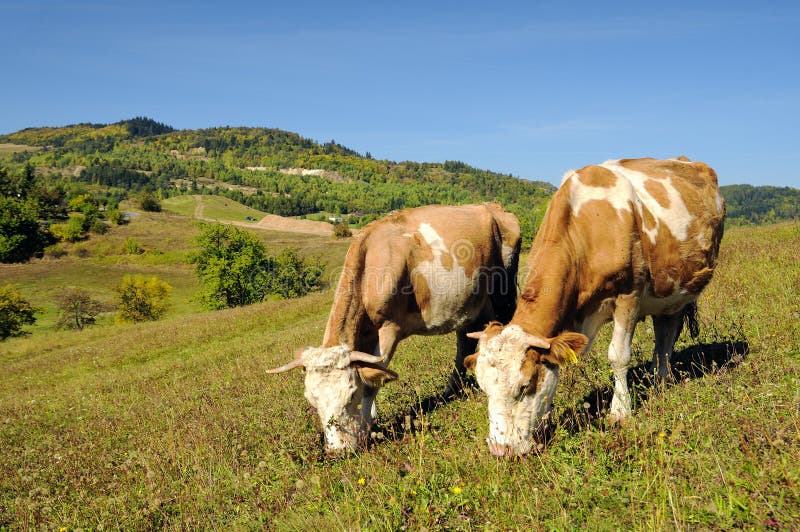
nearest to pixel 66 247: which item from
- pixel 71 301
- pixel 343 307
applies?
pixel 71 301

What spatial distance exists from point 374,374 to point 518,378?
6.72 feet

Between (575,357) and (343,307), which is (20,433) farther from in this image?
(575,357)

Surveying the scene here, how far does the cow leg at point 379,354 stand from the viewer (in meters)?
6.46

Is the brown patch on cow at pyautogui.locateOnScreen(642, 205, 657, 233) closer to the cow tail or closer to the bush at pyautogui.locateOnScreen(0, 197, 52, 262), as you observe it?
the cow tail

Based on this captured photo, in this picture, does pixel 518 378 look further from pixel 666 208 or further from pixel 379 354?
pixel 666 208

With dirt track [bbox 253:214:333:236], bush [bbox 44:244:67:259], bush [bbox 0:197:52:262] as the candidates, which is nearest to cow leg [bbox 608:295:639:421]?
bush [bbox 0:197:52:262]

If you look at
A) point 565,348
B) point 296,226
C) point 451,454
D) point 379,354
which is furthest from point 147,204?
point 565,348

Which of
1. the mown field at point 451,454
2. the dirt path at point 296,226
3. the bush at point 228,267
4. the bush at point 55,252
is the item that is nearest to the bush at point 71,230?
the bush at point 55,252

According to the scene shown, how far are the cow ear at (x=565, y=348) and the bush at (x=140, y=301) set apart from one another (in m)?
64.3

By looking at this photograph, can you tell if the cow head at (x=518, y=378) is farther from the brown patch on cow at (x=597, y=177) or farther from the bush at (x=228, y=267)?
the bush at (x=228, y=267)

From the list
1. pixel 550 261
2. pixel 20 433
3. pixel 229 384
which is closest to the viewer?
pixel 550 261

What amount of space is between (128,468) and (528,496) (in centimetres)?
549

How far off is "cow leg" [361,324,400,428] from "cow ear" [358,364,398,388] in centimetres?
27

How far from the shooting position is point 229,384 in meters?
11.7
